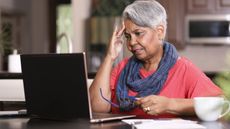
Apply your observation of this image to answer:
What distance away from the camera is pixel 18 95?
2.58 metres

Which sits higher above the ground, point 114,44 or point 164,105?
point 114,44

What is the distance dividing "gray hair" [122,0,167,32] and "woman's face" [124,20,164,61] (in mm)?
29

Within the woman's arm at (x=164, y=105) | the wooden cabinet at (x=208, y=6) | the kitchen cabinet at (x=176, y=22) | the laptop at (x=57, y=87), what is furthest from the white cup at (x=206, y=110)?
the wooden cabinet at (x=208, y=6)

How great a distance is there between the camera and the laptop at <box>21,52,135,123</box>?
61.7 inches

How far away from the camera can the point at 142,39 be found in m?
1.99

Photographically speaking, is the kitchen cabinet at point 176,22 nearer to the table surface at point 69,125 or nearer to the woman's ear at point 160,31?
the woman's ear at point 160,31

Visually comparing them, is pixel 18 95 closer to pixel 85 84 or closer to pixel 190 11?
pixel 85 84

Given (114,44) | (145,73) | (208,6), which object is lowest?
(145,73)

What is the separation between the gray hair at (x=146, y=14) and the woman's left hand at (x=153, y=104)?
37 cm

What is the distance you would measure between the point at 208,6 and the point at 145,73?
3.09 meters

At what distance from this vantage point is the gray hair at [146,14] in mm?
Result: 1927

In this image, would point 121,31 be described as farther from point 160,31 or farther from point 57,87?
point 57,87

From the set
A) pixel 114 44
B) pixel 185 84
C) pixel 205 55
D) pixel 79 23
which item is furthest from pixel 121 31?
pixel 205 55

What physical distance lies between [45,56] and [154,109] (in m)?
0.42
